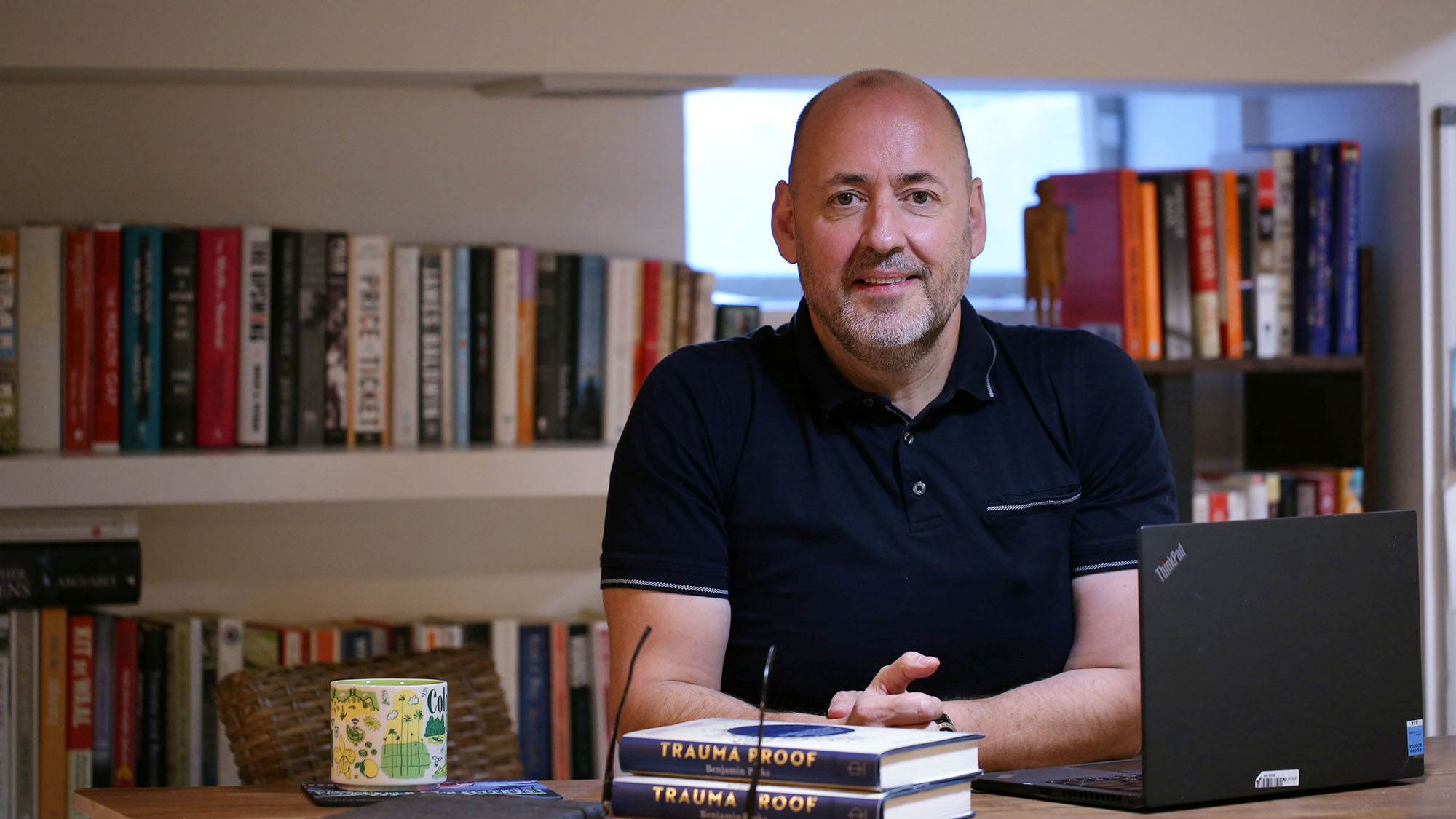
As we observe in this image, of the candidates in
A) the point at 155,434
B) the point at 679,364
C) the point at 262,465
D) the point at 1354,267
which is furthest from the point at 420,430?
the point at 1354,267

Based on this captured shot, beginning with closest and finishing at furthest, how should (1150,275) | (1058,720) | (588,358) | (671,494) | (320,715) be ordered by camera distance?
(1058,720) → (671,494) → (320,715) → (588,358) → (1150,275)

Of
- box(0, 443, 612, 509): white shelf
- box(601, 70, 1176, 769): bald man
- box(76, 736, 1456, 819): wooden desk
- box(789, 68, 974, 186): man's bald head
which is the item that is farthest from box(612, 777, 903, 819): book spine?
box(0, 443, 612, 509): white shelf

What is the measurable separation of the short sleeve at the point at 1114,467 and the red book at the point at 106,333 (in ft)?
4.60

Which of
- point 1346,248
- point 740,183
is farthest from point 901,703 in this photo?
point 740,183

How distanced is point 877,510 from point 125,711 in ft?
4.24

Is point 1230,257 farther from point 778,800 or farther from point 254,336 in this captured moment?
point 778,800

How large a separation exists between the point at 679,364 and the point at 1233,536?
0.74m

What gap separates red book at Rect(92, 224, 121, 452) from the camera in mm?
2094

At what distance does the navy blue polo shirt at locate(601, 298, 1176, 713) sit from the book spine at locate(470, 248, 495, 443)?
26.6 inches

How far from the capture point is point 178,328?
212cm

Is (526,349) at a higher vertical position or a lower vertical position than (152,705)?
higher

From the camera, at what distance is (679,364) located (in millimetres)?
1633

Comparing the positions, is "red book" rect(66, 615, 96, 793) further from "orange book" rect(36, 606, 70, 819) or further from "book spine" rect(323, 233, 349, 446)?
"book spine" rect(323, 233, 349, 446)

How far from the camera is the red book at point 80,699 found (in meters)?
2.11
